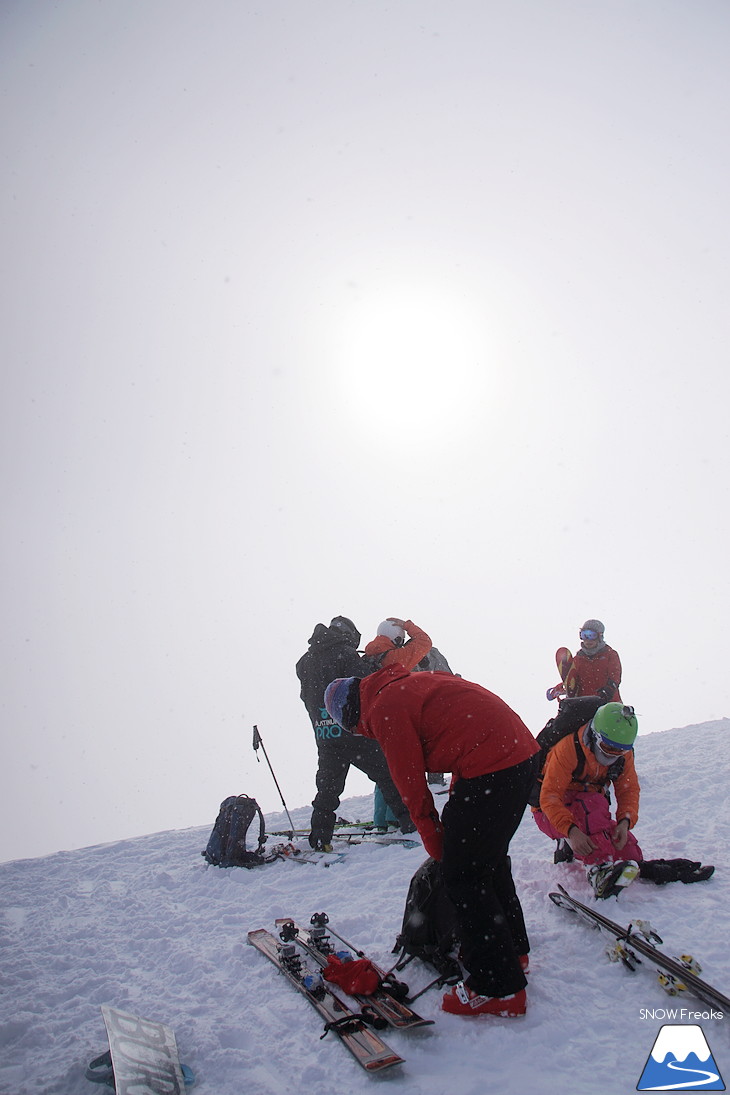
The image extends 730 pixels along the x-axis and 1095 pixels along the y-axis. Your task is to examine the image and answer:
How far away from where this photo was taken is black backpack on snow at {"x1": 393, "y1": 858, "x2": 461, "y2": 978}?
12.4 ft

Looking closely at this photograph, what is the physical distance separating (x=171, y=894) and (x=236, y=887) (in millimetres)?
694

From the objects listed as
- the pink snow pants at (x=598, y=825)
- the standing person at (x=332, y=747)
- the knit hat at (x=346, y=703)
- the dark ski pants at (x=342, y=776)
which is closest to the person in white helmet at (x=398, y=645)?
the standing person at (x=332, y=747)

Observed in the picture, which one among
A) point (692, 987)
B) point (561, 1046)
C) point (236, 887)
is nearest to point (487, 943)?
point (561, 1046)

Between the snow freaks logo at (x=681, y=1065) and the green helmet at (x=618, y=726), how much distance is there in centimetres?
196

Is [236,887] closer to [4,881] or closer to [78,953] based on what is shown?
[78,953]

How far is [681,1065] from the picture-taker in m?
2.78

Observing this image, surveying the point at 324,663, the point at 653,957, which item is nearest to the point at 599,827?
the point at 653,957

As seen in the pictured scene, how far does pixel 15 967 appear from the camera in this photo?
4.67m

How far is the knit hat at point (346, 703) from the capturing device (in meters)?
3.81

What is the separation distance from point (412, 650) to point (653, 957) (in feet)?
12.4

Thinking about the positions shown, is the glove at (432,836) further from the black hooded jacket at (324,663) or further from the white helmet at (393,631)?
the white helmet at (393,631)

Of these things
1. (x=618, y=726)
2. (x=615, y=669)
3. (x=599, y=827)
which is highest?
(x=615, y=669)

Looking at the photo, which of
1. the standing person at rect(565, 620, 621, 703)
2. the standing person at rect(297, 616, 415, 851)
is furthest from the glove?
the standing person at rect(565, 620, 621, 703)

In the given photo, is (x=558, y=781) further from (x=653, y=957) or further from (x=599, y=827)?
(x=653, y=957)
